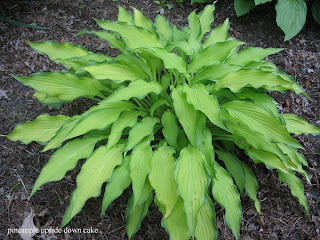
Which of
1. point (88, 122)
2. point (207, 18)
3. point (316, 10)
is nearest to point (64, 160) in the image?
point (88, 122)

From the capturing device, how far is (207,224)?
6.29 feet

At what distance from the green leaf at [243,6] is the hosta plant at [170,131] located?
1370mm

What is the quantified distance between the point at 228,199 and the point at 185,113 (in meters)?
0.65

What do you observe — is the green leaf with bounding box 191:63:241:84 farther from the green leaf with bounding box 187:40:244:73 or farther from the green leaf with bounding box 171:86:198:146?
the green leaf with bounding box 171:86:198:146

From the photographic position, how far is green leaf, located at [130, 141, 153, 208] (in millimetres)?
1897

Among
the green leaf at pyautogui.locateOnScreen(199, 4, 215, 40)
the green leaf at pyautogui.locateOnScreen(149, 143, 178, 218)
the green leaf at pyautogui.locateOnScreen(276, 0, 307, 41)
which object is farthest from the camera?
the green leaf at pyautogui.locateOnScreen(276, 0, 307, 41)

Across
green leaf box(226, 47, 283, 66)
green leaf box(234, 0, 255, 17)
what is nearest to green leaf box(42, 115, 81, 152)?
green leaf box(226, 47, 283, 66)

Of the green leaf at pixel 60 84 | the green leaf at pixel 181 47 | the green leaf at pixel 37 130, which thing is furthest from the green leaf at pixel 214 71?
the green leaf at pixel 37 130

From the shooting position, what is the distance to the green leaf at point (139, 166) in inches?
74.7

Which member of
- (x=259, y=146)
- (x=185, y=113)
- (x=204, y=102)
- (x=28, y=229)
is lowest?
(x=28, y=229)

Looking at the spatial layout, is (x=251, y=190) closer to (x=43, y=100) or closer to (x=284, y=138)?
(x=284, y=138)

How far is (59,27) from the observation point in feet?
11.6

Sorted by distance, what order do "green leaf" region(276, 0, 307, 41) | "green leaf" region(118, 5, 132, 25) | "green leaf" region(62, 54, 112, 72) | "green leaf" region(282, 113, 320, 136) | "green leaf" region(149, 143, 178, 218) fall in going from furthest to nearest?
"green leaf" region(276, 0, 307, 41) → "green leaf" region(118, 5, 132, 25) → "green leaf" region(282, 113, 320, 136) → "green leaf" region(62, 54, 112, 72) → "green leaf" region(149, 143, 178, 218)

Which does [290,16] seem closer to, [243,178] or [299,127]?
[299,127]
